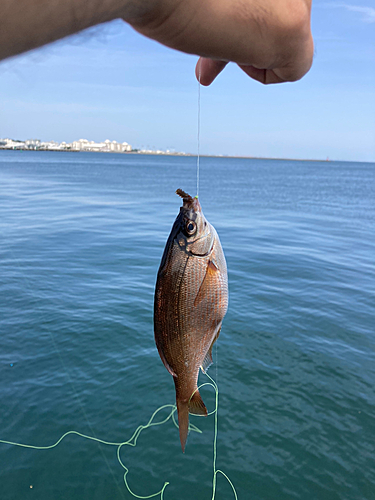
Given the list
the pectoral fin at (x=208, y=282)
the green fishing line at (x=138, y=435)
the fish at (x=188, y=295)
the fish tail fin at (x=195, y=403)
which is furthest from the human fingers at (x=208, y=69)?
the green fishing line at (x=138, y=435)

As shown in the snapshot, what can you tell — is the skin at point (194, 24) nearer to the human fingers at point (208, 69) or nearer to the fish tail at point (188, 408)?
the human fingers at point (208, 69)

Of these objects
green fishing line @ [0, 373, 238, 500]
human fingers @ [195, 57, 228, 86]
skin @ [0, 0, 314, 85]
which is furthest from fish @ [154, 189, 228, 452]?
green fishing line @ [0, 373, 238, 500]

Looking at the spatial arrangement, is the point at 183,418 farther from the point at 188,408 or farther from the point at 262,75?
the point at 262,75

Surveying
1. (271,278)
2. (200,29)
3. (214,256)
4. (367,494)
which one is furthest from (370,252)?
(200,29)

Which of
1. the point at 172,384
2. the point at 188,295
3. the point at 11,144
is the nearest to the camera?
the point at 188,295

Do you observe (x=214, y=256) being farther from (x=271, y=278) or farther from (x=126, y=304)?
(x=271, y=278)

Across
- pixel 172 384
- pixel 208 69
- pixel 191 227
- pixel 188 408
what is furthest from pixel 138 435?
pixel 208 69
